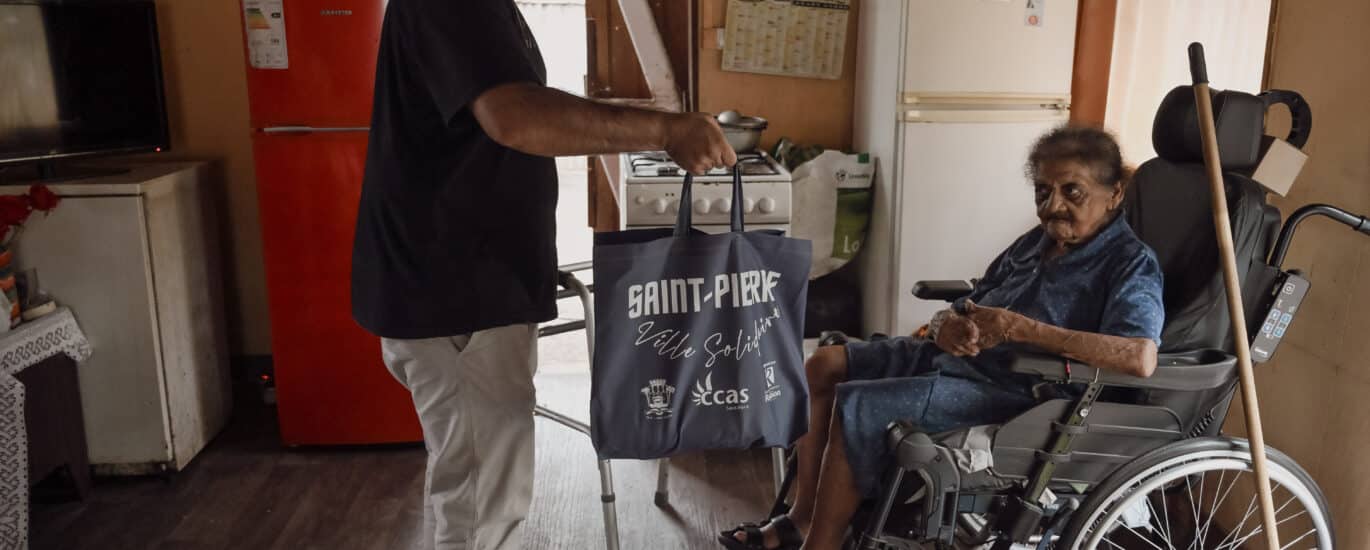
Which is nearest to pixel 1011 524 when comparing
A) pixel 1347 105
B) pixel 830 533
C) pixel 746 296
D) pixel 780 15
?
pixel 830 533

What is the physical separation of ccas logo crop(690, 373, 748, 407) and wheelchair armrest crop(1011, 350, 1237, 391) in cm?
50

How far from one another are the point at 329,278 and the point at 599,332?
67.3 inches

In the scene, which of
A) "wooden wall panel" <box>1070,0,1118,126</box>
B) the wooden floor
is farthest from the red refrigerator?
"wooden wall panel" <box>1070,0,1118,126</box>

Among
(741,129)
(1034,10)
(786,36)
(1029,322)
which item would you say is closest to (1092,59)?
(1034,10)

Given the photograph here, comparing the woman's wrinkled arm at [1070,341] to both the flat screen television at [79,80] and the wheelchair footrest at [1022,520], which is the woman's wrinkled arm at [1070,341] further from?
the flat screen television at [79,80]

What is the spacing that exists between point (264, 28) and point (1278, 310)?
260 cm

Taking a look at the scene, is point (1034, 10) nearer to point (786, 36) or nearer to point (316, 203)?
point (786, 36)

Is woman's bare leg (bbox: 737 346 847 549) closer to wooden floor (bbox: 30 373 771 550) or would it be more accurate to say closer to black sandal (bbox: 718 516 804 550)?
black sandal (bbox: 718 516 804 550)

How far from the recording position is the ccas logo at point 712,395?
1.69 metres

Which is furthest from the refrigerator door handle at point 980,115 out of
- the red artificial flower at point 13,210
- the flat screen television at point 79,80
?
the red artificial flower at point 13,210

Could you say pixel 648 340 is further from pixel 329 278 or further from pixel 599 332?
pixel 329 278

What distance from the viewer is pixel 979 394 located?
2.07 meters

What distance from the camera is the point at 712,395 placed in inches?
67.0

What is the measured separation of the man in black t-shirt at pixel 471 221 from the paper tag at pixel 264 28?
1.43 meters
